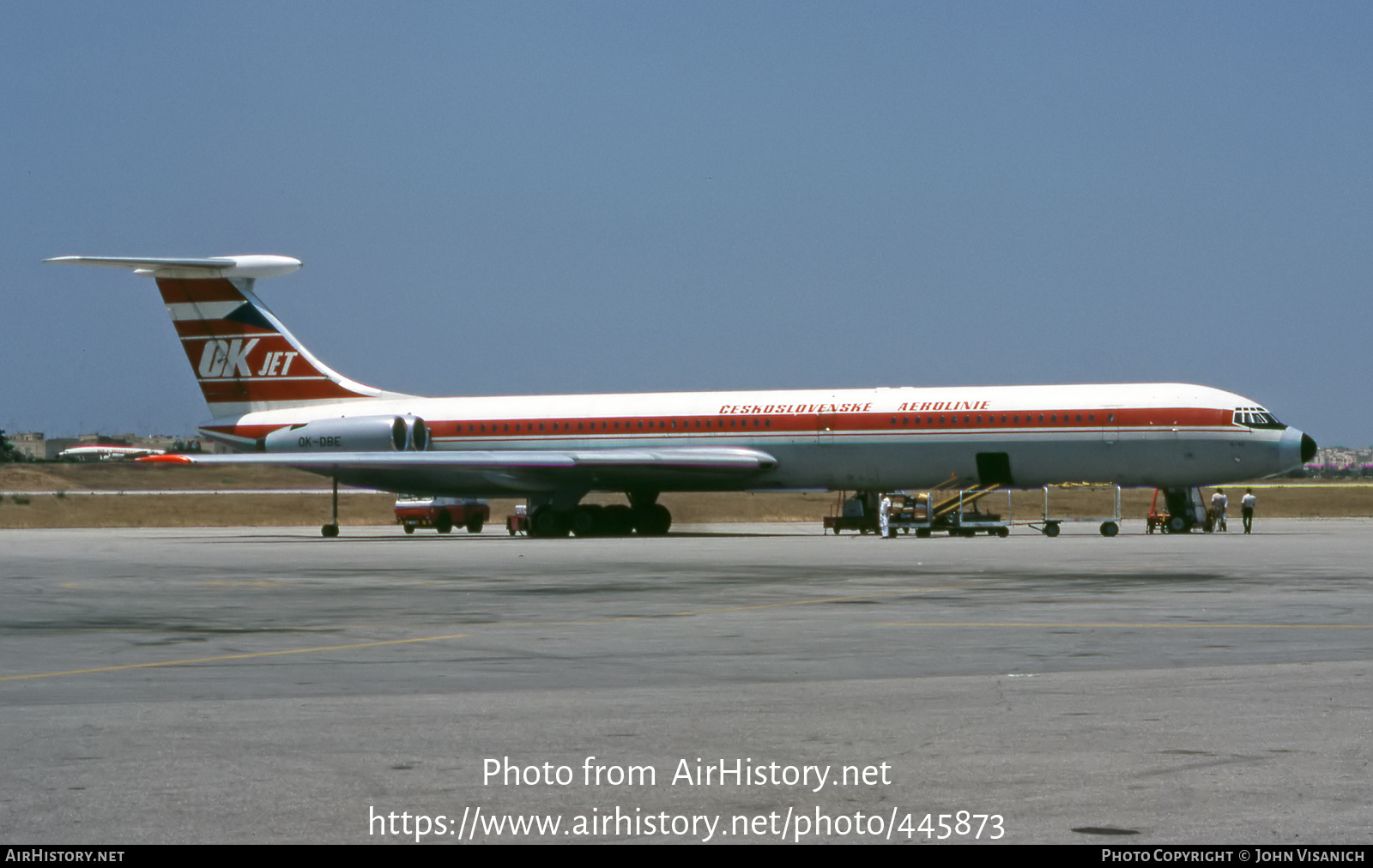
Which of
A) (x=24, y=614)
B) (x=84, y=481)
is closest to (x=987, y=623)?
(x=24, y=614)

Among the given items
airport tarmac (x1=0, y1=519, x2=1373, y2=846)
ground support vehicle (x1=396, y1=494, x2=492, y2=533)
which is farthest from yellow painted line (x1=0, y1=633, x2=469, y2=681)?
ground support vehicle (x1=396, y1=494, x2=492, y2=533)

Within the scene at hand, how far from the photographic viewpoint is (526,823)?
21.9ft

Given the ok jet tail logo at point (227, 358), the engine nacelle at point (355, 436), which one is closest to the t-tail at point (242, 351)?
the ok jet tail logo at point (227, 358)

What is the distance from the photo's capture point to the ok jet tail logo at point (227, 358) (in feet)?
157

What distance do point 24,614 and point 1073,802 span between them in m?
13.9

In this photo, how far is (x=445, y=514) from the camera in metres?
52.3

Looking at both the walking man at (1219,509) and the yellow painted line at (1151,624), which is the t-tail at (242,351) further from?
the yellow painted line at (1151,624)

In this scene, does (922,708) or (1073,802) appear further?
(922,708)

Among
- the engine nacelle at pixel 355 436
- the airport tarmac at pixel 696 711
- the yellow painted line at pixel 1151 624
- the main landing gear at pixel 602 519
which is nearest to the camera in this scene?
the airport tarmac at pixel 696 711

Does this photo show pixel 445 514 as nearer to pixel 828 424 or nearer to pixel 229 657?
pixel 828 424

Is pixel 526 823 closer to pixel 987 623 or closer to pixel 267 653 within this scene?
pixel 267 653

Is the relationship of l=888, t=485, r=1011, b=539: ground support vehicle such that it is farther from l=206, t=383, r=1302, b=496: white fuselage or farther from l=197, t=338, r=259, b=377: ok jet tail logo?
l=197, t=338, r=259, b=377: ok jet tail logo

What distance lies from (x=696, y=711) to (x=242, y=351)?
133 feet

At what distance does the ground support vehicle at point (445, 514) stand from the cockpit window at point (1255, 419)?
24.0 m
